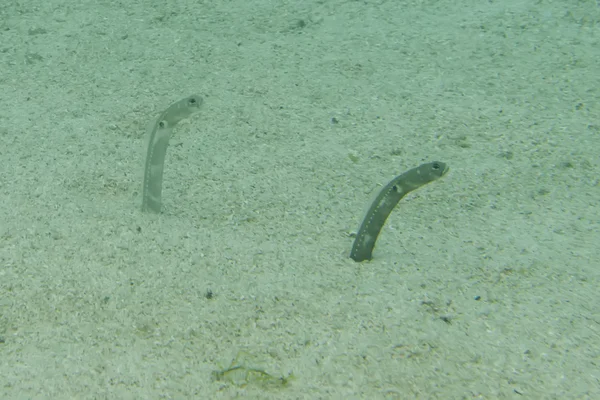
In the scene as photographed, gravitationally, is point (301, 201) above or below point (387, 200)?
below

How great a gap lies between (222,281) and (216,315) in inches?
7.6

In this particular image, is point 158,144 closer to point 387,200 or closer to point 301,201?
point 301,201

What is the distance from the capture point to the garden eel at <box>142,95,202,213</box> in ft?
7.68

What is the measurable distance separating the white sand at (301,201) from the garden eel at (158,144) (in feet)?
0.29

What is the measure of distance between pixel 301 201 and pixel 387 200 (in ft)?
1.89

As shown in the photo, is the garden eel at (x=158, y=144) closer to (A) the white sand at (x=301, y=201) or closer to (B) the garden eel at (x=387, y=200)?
(A) the white sand at (x=301, y=201)

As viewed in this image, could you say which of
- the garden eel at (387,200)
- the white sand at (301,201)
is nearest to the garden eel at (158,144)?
the white sand at (301,201)

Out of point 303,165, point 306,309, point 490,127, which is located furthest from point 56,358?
point 490,127

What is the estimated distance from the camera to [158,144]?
7.84ft

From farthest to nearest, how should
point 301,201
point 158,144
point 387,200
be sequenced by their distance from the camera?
point 301,201 < point 158,144 < point 387,200

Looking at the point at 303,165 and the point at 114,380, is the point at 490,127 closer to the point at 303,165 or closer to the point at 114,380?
the point at 303,165

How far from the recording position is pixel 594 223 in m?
2.49

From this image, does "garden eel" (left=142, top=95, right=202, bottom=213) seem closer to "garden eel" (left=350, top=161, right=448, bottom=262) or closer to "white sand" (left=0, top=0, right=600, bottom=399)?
"white sand" (left=0, top=0, right=600, bottom=399)

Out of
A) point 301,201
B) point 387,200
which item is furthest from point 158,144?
point 387,200
